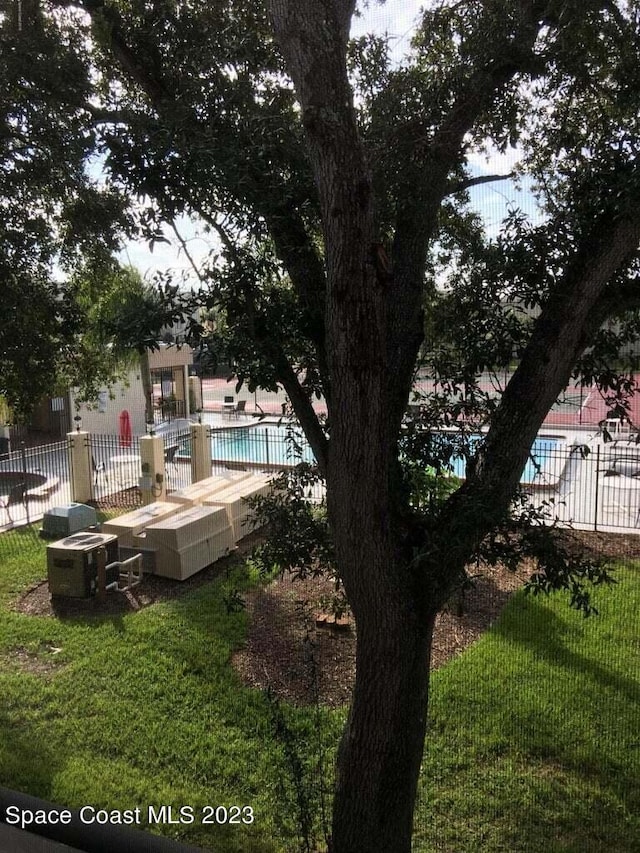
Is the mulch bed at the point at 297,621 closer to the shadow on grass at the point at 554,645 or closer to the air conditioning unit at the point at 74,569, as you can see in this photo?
the air conditioning unit at the point at 74,569

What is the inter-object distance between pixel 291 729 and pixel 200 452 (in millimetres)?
8525

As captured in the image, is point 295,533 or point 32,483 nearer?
point 295,533

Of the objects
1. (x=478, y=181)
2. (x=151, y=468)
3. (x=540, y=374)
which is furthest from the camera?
(x=151, y=468)

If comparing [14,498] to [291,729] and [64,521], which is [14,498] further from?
[291,729]

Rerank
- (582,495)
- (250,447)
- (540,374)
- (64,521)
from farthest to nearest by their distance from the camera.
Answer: (250,447) → (582,495) → (64,521) → (540,374)

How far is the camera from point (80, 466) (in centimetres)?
1264

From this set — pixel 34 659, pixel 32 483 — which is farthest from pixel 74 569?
pixel 32 483

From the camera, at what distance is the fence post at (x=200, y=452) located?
43.0 ft

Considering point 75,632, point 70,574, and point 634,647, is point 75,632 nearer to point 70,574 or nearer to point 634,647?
point 70,574

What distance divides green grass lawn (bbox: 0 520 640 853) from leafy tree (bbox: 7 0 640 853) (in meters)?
1.27

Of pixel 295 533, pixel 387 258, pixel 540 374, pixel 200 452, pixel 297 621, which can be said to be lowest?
pixel 297 621

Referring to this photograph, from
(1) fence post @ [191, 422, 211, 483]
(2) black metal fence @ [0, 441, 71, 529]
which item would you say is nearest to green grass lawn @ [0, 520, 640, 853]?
(2) black metal fence @ [0, 441, 71, 529]

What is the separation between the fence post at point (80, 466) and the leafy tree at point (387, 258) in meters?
9.54

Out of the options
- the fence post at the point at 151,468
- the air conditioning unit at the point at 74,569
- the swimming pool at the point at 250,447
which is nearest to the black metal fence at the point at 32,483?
the fence post at the point at 151,468
